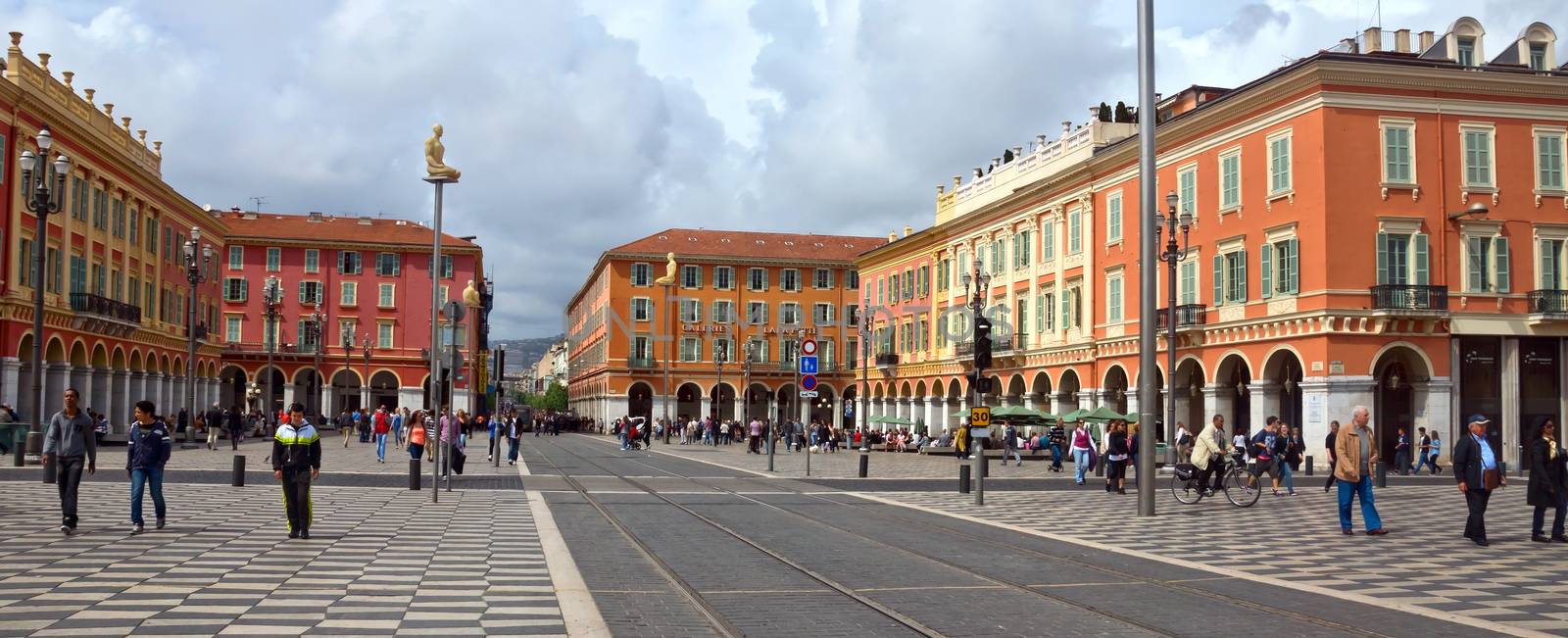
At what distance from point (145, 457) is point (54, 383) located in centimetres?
3894

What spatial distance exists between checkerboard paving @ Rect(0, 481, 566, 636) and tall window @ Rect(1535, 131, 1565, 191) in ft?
110

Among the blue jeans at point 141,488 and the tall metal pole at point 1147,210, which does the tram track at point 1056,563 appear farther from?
the blue jeans at point 141,488

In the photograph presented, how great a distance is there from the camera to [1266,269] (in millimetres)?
41500

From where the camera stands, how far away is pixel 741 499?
2464 centimetres

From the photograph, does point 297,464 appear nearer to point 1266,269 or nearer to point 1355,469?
point 1355,469

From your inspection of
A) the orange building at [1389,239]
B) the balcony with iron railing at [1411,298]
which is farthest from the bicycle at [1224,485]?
the balcony with iron railing at [1411,298]

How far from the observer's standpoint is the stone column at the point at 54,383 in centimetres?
4947

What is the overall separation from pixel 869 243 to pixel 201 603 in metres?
103

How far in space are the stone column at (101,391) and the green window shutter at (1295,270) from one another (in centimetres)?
A: 4544

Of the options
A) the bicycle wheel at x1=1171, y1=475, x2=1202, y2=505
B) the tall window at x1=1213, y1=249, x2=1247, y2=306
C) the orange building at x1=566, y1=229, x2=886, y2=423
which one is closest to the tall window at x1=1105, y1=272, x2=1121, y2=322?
the tall window at x1=1213, y1=249, x2=1247, y2=306

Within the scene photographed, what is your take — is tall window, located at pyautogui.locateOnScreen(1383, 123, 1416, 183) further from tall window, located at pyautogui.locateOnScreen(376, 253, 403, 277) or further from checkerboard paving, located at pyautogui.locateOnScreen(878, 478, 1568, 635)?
tall window, located at pyautogui.locateOnScreen(376, 253, 403, 277)

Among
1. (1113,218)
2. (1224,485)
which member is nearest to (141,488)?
(1224,485)

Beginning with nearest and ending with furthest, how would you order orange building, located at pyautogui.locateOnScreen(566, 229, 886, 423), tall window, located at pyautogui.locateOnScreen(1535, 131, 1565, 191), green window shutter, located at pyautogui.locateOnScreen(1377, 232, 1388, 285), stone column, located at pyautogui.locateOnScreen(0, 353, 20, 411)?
1. green window shutter, located at pyautogui.locateOnScreen(1377, 232, 1388, 285)
2. tall window, located at pyautogui.locateOnScreen(1535, 131, 1565, 191)
3. stone column, located at pyautogui.locateOnScreen(0, 353, 20, 411)
4. orange building, located at pyautogui.locateOnScreen(566, 229, 886, 423)

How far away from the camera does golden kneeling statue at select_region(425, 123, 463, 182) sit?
22234mm
